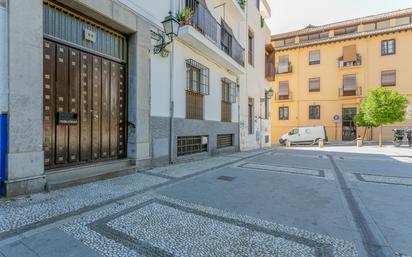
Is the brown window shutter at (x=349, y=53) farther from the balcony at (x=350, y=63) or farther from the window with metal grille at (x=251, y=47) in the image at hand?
the window with metal grille at (x=251, y=47)

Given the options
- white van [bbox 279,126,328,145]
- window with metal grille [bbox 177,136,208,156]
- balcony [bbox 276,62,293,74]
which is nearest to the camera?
window with metal grille [bbox 177,136,208,156]

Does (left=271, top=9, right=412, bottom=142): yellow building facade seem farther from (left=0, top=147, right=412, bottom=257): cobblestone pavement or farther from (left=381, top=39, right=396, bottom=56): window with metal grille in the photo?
(left=0, top=147, right=412, bottom=257): cobblestone pavement

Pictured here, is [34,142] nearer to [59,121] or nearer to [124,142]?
[59,121]

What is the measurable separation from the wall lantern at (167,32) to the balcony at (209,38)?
902mm

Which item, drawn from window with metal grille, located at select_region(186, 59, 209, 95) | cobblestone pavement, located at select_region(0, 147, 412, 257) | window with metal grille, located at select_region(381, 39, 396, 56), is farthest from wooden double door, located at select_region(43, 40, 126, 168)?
window with metal grille, located at select_region(381, 39, 396, 56)

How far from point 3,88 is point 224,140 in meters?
9.60

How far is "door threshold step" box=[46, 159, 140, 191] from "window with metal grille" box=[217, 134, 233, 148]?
601 cm

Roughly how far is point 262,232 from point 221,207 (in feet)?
3.24

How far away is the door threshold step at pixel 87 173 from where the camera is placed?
14.5 feet

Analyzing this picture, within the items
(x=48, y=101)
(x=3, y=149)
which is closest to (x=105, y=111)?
(x=48, y=101)

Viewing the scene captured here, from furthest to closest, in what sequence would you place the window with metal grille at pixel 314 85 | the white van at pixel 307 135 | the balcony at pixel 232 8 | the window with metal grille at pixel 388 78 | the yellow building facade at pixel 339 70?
the window with metal grille at pixel 314 85, the window with metal grille at pixel 388 78, the yellow building facade at pixel 339 70, the white van at pixel 307 135, the balcony at pixel 232 8

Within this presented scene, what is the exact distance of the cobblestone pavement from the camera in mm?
2484

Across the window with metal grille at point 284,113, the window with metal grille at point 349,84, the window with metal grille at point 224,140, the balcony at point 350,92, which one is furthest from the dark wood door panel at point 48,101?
the window with metal grille at point 349,84

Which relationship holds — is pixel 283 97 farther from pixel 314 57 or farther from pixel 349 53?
pixel 349 53
